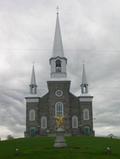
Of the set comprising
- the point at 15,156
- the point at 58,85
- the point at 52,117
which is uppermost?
the point at 58,85

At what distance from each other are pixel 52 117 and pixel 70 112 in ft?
13.8

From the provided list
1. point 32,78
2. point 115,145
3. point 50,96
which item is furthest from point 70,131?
point 115,145

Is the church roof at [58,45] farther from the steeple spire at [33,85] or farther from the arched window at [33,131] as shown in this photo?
the arched window at [33,131]

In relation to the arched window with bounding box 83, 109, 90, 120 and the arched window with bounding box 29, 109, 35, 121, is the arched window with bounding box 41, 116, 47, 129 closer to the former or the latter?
the arched window with bounding box 29, 109, 35, 121

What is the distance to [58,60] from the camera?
3061 inches

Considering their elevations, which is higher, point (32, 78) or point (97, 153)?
point (32, 78)

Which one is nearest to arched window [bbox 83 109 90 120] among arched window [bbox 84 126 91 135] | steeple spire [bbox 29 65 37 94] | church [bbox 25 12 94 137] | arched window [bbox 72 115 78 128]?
church [bbox 25 12 94 137]

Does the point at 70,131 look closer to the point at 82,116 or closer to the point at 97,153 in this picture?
the point at 82,116

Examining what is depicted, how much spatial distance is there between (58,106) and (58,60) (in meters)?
9.09

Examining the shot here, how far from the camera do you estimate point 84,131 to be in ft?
249

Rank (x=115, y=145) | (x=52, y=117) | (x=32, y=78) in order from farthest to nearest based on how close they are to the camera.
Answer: (x=32, y=78) < (x=52, y=117) < (x=115, y=145)

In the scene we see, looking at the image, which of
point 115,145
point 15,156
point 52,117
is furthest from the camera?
point 52,117

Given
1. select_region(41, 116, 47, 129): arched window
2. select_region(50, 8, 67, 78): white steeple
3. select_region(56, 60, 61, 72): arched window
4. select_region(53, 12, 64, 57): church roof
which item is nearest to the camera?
select_region(41, 116, 47, 129): arched window

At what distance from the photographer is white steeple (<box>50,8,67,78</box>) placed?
252 feet
